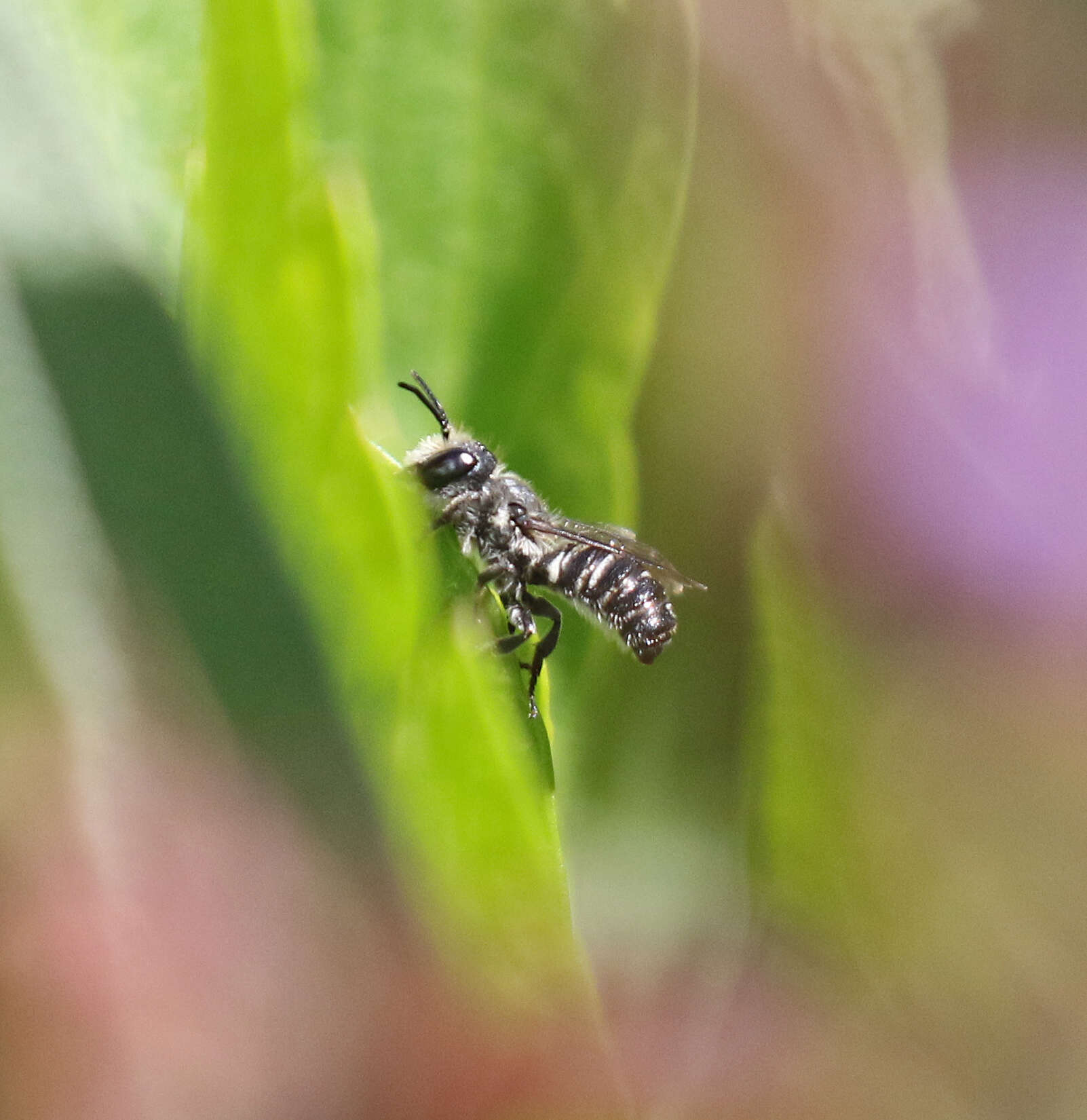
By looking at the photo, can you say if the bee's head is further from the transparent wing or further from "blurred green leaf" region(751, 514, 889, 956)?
"blurred green leaf" region(751, 514, 889, 956)

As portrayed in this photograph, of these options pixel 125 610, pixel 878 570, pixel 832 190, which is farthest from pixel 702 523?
pixel 125 610

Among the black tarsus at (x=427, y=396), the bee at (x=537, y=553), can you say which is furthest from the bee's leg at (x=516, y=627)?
the black tarsus at (x=427, y=396)

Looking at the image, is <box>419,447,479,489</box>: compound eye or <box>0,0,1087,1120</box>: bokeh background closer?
<box>0,0,1087,1120</box>: bokeh background

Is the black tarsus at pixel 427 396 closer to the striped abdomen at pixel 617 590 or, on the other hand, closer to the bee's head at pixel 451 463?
the bee's head at pixel 451 463

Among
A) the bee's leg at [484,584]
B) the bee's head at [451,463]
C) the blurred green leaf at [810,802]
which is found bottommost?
the blurred green leaf at [810,802]

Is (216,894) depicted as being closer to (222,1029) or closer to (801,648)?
(222,1029)

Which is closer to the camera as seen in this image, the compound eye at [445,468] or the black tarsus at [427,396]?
the black tarsus at [427,396]

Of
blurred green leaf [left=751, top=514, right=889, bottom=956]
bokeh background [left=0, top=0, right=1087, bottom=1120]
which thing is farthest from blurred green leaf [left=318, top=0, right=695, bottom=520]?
blurred green leaf [left=751, top=514, right=889, bottom=956]
